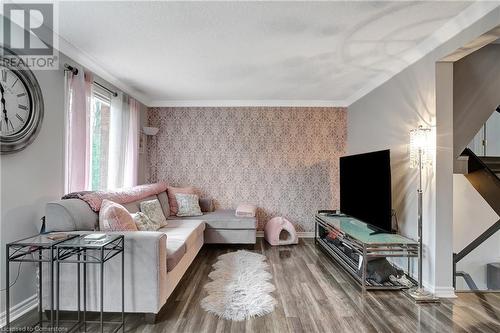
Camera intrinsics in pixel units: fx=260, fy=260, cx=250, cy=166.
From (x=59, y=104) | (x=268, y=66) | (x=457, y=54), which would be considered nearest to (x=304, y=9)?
(x=268, y=66)

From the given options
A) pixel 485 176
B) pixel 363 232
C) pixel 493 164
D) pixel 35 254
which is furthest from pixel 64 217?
pixel 493 164

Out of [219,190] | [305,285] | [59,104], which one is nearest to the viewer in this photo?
[59,104]

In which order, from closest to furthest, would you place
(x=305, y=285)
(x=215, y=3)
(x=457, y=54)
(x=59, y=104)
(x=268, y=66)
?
(x=215, y=3) < (x=457, y=54) < (x=59, y=104) < (x=305, y=285) < (x=268, y=66)

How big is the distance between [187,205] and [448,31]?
3.98 m

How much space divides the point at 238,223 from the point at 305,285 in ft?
5.08

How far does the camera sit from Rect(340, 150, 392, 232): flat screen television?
289cm

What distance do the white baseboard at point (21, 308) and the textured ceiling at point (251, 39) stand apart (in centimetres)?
247

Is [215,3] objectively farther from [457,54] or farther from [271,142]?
[271,142]

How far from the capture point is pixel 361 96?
Answer: 4340 millimetres

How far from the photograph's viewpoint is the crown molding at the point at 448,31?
2.05 meters

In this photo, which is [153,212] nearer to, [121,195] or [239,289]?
[121,195]

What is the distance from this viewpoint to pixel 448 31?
94.4 inches

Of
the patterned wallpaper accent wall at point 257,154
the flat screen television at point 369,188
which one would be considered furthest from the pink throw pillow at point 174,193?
the flat screen television at point 369,188

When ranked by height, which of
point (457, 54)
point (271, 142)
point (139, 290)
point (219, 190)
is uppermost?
point (457, 54)
